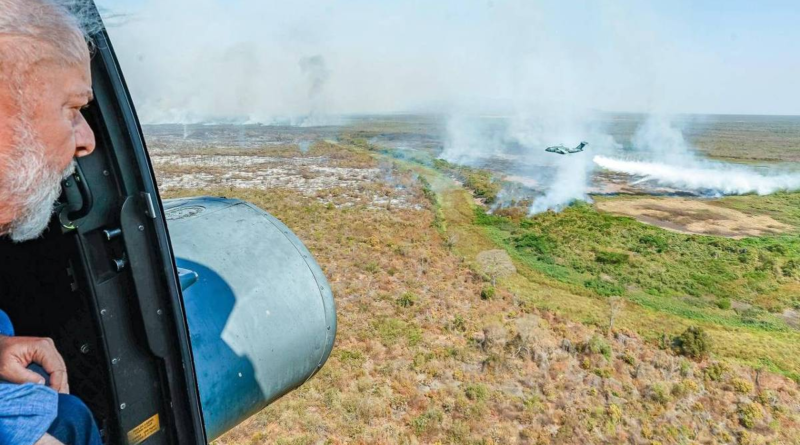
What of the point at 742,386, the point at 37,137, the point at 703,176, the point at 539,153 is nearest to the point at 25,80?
the point at 37,137

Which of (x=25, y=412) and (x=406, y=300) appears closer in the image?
(x=25, y=412)

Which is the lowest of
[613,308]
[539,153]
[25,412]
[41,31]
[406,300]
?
[539,153]

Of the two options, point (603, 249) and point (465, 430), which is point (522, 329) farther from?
point (603, 249)

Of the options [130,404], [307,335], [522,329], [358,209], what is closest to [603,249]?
[522,329]

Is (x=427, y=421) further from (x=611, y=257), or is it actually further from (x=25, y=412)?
(x=611, y=257)

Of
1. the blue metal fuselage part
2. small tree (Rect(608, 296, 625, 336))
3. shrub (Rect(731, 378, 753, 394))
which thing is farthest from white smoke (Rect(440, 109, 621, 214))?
the blue metal fuselage part

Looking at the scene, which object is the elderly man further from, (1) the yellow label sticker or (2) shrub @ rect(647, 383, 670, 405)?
(2) shrub @ rect(647, 383, 670, 405)
